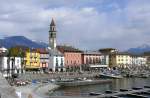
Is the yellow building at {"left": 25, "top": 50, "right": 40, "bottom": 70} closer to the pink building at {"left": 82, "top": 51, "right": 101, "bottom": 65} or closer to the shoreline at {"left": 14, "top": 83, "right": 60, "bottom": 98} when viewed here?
the pink building at {"left": 82, "top": 51, "right": 101, "bottom": 65}

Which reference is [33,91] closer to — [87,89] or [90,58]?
[87,89]

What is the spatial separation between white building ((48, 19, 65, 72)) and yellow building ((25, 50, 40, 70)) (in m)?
6.44

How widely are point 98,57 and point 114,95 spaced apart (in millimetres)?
122865

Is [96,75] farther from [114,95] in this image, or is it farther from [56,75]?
[114,95]

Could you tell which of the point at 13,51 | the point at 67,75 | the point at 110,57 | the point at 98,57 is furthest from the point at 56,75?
the point at 110,57

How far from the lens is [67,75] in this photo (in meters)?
134

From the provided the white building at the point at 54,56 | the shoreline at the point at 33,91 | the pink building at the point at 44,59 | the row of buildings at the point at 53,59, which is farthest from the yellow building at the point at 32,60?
the shoreline at the point at 33,91

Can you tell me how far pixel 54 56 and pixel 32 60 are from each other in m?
12.1

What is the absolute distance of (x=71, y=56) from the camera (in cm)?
16850

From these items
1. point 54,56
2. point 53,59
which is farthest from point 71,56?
point 53,59

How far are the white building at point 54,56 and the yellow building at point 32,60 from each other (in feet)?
21.1

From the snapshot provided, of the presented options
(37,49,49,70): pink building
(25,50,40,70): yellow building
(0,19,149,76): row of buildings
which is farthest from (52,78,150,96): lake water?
(37,49,49,70): pink building

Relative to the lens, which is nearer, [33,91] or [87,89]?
[33,91]

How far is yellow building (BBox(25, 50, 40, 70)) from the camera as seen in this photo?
145375 millimetres
